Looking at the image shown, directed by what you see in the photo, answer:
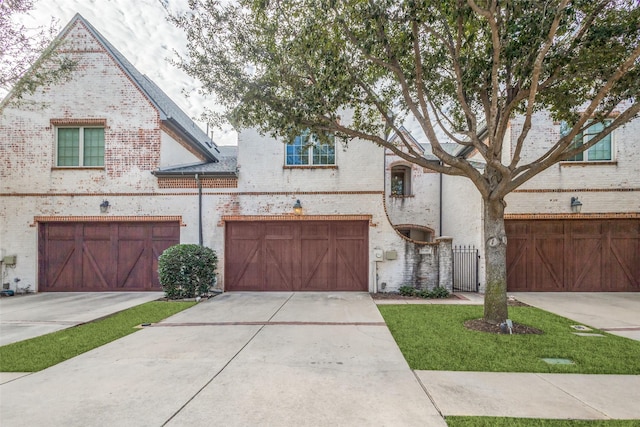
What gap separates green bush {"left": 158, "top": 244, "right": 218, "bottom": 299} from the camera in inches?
341

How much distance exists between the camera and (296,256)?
10086 millimetres

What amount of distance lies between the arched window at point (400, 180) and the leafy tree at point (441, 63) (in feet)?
24.9

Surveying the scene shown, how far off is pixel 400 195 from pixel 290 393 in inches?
480

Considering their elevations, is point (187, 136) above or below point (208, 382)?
above

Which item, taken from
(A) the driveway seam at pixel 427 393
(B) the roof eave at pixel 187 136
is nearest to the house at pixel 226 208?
(B) the roof eave at pixel 187 136

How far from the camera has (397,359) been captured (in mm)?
4531

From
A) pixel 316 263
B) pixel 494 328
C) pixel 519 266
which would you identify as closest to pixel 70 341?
pixel 316 263

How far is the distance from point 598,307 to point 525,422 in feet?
23.3

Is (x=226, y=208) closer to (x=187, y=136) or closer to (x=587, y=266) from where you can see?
(x=187, y=136)

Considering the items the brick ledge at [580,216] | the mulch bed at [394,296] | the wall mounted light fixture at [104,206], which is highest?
the wall mounted light fixture at [104,206]

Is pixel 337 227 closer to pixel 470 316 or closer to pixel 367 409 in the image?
pixel 470 316

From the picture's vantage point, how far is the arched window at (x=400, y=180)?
14.9 meters

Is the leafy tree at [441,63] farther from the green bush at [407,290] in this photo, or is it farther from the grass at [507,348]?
the green bush at [407,290]

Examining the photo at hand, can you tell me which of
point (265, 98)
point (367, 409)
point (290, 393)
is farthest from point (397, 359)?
point (265, 98)
